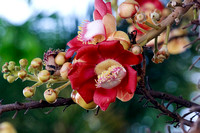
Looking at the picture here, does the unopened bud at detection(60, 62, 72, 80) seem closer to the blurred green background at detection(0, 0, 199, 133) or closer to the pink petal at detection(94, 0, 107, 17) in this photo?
the pink petal at detection(94, 0, 107, 17)

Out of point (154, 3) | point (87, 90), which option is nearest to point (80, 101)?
point (87, 90)

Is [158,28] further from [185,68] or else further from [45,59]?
[185,68]

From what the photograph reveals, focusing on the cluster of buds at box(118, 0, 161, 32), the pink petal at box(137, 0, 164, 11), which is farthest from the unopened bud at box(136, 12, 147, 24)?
the pink petal at box(137, 0, 164, 11)

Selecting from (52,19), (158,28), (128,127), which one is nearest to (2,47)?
(52,19)

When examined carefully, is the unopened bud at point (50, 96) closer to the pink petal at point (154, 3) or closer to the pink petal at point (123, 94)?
the pink petal at point (123, 94)

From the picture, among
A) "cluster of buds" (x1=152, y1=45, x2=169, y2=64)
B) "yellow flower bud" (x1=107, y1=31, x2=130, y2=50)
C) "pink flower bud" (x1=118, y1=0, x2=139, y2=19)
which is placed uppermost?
"pink flower bud" (x1=118, y1=0, x2=139, y2=19)

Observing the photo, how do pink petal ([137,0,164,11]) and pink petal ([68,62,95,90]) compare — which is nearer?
pink petal ([68,62,95,90])

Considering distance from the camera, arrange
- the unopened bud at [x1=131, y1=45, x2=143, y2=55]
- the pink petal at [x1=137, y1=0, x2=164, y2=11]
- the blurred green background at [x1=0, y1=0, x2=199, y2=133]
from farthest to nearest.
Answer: the blurred green background at [x1=0, y1=0, x2=199, y2=133] → the pink petal at [x1=137, y1=0, x2=164, y2=11] → the unopened bud at [x1=131, y1=45, x2=143, y2=55]
